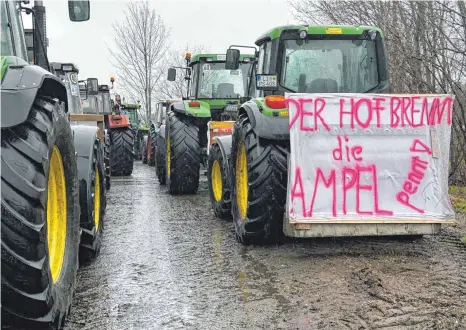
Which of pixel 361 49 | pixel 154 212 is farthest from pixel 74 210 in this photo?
pixel 154 212

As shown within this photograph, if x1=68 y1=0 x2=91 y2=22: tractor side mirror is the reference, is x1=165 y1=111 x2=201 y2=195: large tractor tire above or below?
below

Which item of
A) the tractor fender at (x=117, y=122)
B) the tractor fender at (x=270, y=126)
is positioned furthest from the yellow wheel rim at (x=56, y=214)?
the tractor fender at (x=117, y=122)

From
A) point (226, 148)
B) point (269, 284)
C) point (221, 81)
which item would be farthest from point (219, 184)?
point (269, 284)

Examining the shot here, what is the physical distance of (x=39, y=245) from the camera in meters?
2.60

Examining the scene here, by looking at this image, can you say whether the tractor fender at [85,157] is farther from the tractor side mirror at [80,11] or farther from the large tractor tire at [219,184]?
the large tractor tire at [219,184]

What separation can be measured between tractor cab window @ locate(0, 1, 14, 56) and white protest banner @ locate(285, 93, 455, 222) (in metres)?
2.18

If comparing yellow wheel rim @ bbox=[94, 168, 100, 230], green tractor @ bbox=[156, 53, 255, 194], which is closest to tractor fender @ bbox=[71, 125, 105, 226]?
yellow wheel rim @ bbox=[94, 168, 100, 230]

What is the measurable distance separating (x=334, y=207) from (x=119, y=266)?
1.84 metres

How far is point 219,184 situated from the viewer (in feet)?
24.9

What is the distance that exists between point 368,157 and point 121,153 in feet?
30.9

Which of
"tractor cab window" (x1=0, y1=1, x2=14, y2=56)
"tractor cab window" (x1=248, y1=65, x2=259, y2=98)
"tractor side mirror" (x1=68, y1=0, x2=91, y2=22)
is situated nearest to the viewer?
"tractor cab window" (x1=0, y1=1, x2=14, y2=56)

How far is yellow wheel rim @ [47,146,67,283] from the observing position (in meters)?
3.31

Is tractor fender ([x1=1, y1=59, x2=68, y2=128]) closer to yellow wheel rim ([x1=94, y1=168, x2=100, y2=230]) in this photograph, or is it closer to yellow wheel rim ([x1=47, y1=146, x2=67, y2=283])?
yellow wheel rim ([x1=47, y1=146, x2=67, y2=283])

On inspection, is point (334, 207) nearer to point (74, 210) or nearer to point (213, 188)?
point (74, 210)
